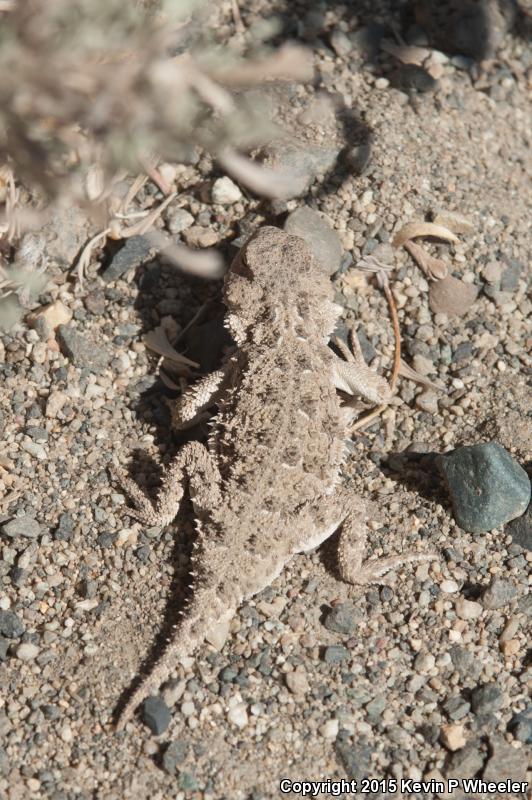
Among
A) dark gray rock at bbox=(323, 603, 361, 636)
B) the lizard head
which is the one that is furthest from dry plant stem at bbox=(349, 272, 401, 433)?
dark gray rock at bbox=(323, 603, 361, 636)

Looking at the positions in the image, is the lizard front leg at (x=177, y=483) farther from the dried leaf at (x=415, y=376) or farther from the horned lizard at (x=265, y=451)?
the dried leaf at (x=415, y=376)

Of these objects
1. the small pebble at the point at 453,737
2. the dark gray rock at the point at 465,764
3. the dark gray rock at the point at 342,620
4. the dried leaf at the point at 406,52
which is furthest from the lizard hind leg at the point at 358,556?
the dried leaf at the point at 406,52

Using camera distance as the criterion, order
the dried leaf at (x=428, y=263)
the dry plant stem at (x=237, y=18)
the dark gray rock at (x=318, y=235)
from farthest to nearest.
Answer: the dry plant stem at (x=237, y=18) < the dried leaf at (x=428, y=263) < the dark gray rock at (x=318, y=235)

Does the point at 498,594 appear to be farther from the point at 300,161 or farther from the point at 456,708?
the point at 300,161

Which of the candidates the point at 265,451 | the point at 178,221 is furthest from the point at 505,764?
the point at 178,221

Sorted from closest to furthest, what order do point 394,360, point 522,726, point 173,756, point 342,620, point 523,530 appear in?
1. point 173,756
2. point 522,726
3. point 342,620
4. point 523,530
5. point 394,360

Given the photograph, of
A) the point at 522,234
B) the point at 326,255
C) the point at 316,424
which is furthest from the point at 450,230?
the point at 316,424
